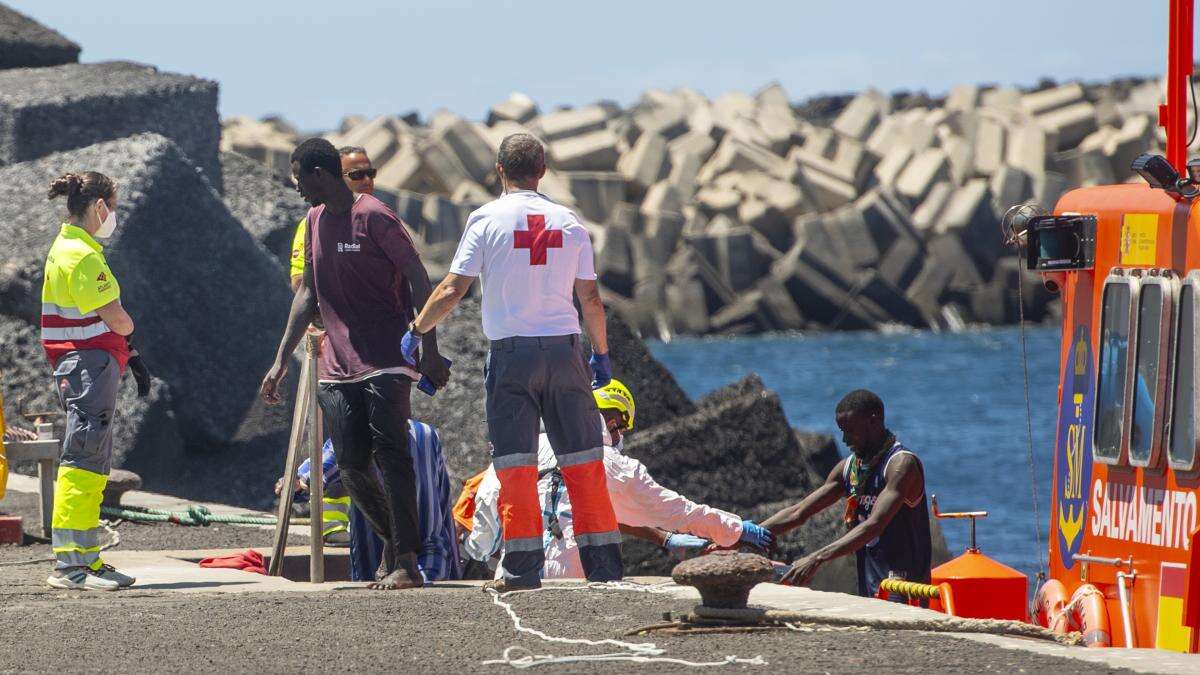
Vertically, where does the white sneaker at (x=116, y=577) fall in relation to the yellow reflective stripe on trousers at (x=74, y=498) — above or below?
below

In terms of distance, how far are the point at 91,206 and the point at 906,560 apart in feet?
11.8

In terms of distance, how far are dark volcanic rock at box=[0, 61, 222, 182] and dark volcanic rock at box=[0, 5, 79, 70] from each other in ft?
4.77

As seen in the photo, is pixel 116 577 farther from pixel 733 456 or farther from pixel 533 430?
pixel 733 456

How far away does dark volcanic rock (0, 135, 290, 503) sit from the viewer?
534 inches

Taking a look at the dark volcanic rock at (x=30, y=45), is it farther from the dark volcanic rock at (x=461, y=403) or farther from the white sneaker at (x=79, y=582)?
the white sneaker at (x=79, y=582)

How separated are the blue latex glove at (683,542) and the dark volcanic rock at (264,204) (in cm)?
816

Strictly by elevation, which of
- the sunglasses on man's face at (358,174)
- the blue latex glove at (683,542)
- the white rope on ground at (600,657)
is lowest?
the white rope on ground at (600,657)

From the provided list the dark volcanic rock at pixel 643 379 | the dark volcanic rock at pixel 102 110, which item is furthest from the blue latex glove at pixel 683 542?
the dark volcanic rock at pixel 102 110

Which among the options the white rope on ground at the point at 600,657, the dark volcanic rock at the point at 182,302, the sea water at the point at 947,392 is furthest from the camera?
the sea water at the point at 947,392

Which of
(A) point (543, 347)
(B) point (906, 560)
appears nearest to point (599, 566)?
(A) point (543, 347)

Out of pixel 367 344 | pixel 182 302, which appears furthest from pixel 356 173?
pixel 182 302

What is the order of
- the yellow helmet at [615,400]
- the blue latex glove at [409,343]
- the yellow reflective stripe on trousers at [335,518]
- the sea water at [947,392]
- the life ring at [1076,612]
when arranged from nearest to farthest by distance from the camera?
1. the life ring at [1076,612]
2. the blue latex glove at [409,343]
3. the yellow helmet at [615,400]
4. the yellow reflective stripe on trousers at [335,518]
5. the sea water at [947,392]

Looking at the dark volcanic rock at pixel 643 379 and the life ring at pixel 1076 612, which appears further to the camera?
the dark volcanic rock at pixel 643 379

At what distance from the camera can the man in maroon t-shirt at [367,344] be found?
7.85 m
